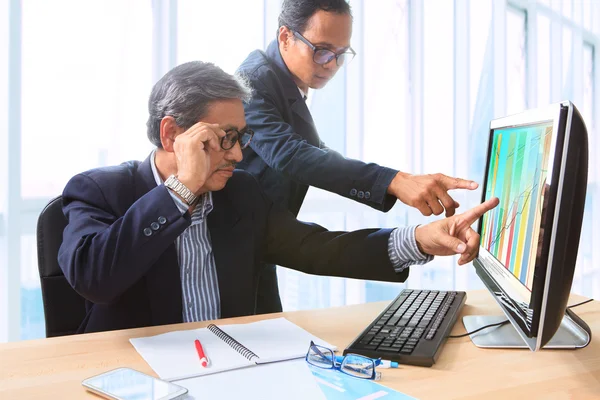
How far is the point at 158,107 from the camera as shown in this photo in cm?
156

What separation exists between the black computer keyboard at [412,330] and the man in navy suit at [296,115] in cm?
34

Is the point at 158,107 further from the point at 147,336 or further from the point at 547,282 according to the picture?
the point at 547,282

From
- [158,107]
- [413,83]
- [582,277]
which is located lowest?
[582,277]

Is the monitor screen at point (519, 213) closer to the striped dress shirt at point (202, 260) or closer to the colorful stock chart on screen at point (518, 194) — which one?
the colorful stock chart on screen at point (518, 194)

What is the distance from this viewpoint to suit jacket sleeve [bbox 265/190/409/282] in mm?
1501

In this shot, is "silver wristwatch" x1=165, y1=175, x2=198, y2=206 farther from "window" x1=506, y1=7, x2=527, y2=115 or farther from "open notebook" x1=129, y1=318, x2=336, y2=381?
"window" x1=506, y1=7, x2=527, y2=115

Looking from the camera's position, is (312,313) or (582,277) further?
(582,277)

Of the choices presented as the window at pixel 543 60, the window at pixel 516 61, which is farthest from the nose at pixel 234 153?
the window at pixel 543 60

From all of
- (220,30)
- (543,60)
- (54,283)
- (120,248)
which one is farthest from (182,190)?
(543,60)

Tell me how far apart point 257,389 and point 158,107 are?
90 centimetres

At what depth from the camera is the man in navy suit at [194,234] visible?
4.16 feet

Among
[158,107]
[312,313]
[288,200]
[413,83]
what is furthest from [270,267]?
[413,83]

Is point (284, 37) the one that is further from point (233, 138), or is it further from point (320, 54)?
point (233, 138)

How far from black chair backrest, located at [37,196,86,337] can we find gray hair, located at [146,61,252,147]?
34 cm
